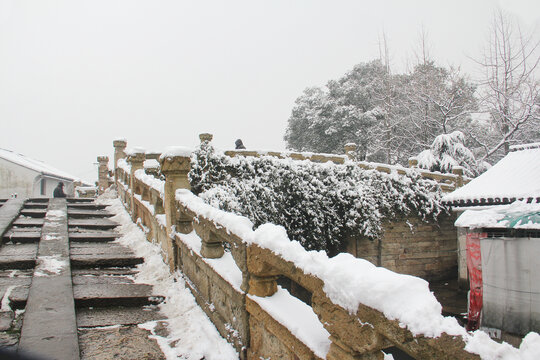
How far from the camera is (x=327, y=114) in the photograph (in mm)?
26219

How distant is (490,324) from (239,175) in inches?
304

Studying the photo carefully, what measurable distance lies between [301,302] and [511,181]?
34.6ft

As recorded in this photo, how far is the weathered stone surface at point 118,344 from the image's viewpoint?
2904mm

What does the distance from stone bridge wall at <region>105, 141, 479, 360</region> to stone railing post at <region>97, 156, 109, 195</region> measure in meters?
13.8

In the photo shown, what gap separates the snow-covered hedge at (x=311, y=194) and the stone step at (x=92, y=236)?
3751mm

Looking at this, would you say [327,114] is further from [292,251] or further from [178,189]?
[292,251]

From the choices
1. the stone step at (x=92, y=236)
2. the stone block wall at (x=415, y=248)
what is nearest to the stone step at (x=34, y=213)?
the stone step at (x=92, y=236)

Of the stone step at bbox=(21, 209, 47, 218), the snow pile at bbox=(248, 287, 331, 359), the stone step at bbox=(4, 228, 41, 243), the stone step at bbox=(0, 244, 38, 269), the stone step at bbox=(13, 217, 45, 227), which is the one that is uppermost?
the stone step at bbox=(21, 209, 47, 218)

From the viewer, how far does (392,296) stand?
1470mm

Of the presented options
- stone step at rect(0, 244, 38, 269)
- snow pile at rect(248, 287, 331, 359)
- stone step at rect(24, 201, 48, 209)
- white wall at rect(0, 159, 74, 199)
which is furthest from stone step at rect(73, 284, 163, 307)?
white wall at rect(0, 159, 74, 199)

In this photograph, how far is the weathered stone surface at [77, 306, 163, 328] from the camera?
3494 mm

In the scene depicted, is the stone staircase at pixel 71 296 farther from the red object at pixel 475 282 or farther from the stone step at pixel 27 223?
the red object at pixel 475 282

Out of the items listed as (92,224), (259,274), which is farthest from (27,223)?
(259,274)

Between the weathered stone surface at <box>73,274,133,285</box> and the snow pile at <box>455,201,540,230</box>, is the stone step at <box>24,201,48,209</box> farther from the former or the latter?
the snow pile at <box>455,201,540,230</box>
